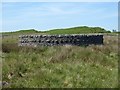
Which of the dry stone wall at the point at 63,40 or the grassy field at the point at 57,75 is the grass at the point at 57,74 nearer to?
the grassy field at the point at 57,75

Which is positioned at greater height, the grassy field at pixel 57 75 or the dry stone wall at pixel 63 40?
the dry stone wall at pixel 63 40

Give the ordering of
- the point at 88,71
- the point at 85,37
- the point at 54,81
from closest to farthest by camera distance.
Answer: the point at 54,81, the point at 88,71, the point at 85,37

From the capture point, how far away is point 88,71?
13617mm

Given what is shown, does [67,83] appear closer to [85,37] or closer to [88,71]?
[88,71]

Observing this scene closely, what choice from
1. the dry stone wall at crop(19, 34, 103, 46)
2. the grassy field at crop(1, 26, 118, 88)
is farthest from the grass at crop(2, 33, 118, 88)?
the dry stone wall at crop(19, 34, 103, 46)

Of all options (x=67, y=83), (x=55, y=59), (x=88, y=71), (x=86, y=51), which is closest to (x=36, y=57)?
(x=55, y=59)

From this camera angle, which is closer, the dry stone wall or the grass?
the grass

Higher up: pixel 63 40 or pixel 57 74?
pixel 63 40

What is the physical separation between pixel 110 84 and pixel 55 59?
5751 mm

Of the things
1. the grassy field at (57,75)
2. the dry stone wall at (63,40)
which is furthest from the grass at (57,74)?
the dry stone wall at (63,40)

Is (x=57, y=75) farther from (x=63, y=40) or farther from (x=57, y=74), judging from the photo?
(x=63, y=40)

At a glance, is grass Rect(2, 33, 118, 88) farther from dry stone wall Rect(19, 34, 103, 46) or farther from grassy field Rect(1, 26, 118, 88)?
dry stone wall Rect(19, 34, 103, 46)

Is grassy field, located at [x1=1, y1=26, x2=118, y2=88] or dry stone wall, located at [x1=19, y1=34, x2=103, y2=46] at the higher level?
dry stone wall, located at [x1=19, y1=34, x2=103, y2=46]

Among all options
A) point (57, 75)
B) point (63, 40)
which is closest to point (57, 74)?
point (57, 75)
